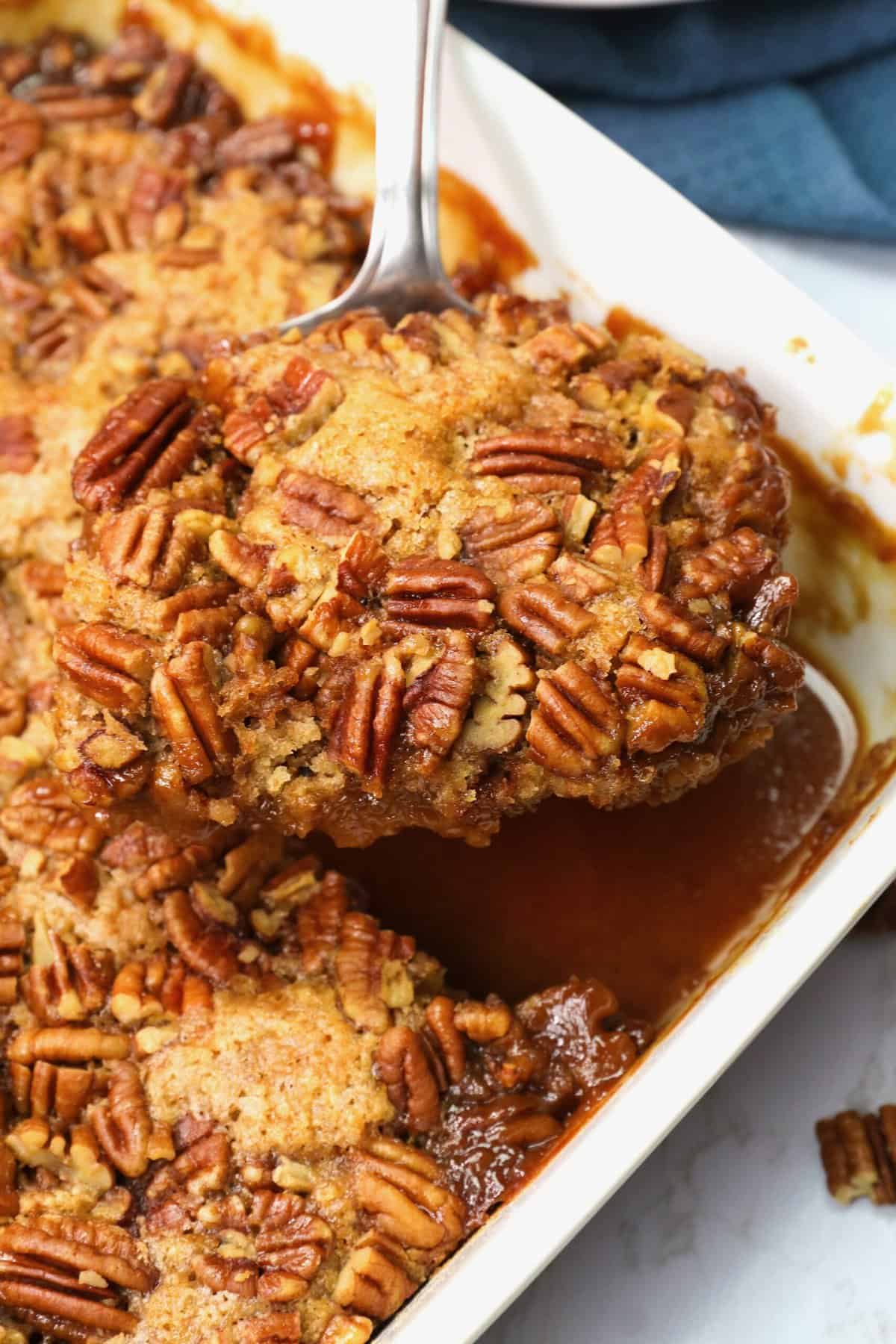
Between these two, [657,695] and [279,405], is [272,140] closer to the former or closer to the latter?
[279,405]

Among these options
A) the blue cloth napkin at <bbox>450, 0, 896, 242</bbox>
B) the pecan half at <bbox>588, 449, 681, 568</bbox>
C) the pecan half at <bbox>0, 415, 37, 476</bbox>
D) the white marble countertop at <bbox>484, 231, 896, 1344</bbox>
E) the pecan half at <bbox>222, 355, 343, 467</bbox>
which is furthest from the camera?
the blue cloth napkin at <bbox>450, 0, 896, 242</bbox>

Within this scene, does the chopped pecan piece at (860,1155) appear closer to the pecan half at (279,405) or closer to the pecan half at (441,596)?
the pecan half at (441,596)

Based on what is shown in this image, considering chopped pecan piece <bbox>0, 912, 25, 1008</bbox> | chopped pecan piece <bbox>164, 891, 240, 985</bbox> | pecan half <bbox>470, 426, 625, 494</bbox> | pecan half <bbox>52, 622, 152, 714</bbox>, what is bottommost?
chopped pecan piece <bbox>0, 912, 25, 1008</bbox>

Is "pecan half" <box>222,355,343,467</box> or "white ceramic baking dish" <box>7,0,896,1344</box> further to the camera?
"pecan half" <box>222,355,343,467</box>

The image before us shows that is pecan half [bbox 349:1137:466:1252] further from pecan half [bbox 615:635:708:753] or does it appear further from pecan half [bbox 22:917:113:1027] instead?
pecan half [bbox 615:635:708:753]

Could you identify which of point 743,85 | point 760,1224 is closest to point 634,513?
point 760,1224

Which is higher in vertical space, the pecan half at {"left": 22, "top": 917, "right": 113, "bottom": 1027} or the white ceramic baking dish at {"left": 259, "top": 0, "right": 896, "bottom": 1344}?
the white ceramic baking dish at {"left": 259, "top": 0, "right": 896, "bottom": 1344}

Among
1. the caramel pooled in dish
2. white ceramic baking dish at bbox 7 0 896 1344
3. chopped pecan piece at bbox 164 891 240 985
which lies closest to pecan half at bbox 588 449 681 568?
the caramel pooled in dish
